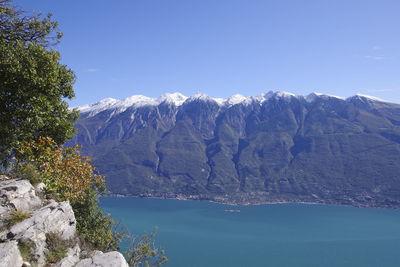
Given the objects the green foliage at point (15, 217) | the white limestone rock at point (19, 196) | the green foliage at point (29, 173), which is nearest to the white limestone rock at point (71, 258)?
the green foliage at point (15, 217)

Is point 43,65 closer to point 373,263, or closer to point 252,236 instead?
point 373,263

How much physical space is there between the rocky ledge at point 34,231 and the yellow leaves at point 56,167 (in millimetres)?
1579

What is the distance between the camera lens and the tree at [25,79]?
19.3m

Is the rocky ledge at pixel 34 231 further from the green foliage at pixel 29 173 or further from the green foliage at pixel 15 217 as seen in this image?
the green foliage at pixel 29 173

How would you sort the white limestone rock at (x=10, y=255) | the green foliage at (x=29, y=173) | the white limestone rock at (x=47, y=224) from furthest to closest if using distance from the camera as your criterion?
the green foliage at (x=29, y=173)
the white limestone rock at (x=47, y=224)
the white limestone rock at (x=10, y=255)

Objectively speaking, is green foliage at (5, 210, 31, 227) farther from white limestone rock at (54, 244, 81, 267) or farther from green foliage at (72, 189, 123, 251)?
green foliage at (72, 189, 123, 251)

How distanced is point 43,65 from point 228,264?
128 meters

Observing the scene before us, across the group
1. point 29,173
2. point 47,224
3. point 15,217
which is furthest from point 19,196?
point 47,224

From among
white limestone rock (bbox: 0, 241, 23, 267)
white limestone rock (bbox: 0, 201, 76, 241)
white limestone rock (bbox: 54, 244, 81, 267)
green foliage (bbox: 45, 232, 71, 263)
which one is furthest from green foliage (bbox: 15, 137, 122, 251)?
white limestone rock (bbox: 0, 241, 23, 267)

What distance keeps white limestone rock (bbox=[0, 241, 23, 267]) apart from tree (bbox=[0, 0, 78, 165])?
29.3 feet

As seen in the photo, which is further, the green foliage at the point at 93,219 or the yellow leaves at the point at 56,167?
the green foliage at the point at 93,219

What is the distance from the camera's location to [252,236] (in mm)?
192250

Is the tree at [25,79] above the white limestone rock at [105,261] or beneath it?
above

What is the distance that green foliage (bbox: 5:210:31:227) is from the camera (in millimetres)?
14755
